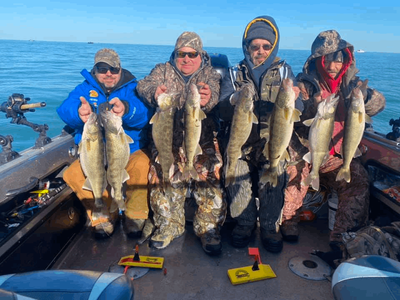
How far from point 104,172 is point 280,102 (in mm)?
2114

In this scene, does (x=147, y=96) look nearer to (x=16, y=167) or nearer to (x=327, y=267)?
(x=16, y=167)

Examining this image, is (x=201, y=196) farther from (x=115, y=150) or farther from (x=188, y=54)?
(x=188, y=54)

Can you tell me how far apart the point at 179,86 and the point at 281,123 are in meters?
1.63

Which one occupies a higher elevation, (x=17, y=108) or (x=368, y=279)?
(x=17, y=108)

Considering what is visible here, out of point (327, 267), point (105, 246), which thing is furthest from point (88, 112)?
point (327, 267)

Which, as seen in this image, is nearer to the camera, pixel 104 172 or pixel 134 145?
pixel 104 172

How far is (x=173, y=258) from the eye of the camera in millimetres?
3930

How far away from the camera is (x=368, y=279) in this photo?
1974 millimetres

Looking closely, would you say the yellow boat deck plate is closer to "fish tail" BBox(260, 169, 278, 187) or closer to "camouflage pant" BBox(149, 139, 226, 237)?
"camouflage pant" BBox(149, 139, 226, 237)

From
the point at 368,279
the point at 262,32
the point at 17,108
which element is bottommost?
the point at 368,279

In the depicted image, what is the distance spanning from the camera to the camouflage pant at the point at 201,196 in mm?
4086

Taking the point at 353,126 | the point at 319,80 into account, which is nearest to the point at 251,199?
the point at 353,126

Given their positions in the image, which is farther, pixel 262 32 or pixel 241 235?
pixel 241 235

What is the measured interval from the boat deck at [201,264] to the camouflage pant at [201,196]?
1.16 ft
